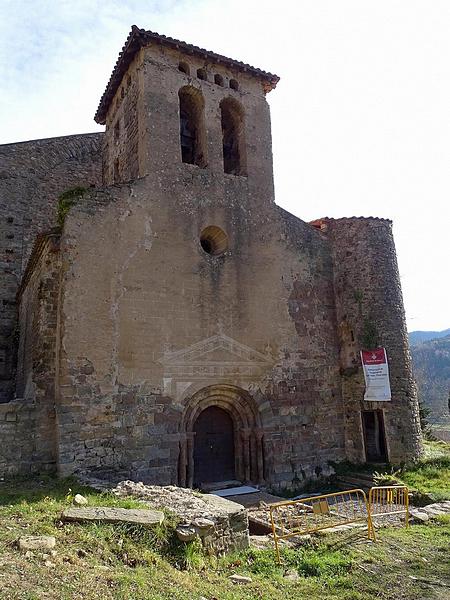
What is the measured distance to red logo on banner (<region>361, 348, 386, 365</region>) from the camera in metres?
13.7

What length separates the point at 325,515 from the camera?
30.0 ft

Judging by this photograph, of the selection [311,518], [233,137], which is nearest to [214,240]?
[233,137]

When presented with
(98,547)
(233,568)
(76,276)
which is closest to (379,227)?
(76,276)

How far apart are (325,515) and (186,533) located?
11.8 feet

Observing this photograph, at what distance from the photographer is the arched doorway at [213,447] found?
12.1 metres

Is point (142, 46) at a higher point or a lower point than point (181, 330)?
higher

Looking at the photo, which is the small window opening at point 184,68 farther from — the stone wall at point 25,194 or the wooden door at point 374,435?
the wooden door at point 374,435

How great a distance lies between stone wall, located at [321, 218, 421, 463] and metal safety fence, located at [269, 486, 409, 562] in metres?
2.65

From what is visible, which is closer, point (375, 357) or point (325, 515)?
point (325, 515)

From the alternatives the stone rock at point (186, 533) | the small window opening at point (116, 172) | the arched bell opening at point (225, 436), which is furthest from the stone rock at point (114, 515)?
the small window opening at point (116, 172)

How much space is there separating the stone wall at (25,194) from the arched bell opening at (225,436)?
21.7 ft

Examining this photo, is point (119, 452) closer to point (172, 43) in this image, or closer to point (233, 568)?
point (233, 568)

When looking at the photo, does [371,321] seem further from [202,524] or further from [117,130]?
[117,130]

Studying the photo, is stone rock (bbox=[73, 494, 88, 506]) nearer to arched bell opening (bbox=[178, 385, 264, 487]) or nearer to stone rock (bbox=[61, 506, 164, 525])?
stone rock (bbox=[61, 506, 164, 525])
